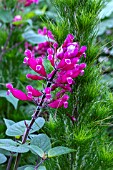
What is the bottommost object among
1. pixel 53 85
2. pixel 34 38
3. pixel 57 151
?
pixel 57 151

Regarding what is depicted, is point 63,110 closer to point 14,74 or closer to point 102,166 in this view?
point 102,166

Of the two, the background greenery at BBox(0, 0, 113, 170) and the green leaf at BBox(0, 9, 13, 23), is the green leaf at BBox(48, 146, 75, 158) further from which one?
the green leaf at BBox(0, 9, 13, 23)

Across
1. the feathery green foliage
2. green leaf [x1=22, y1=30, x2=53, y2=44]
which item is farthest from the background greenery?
green leaf [x1=22, y1=30, x2=53, y2=44]

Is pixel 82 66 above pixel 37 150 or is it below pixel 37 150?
above

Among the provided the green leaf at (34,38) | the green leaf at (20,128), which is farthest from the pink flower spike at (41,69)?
the green leaf at (34,38)

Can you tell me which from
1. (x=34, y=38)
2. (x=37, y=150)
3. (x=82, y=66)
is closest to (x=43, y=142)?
(x=37, y=150)

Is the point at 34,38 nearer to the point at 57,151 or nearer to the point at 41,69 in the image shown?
the point at 41,69

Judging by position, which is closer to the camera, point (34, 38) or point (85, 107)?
point (85, 107)

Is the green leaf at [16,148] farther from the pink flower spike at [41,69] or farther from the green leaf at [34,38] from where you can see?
the green leaf at [34,38]

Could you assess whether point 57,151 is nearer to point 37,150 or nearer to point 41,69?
point 37,150
